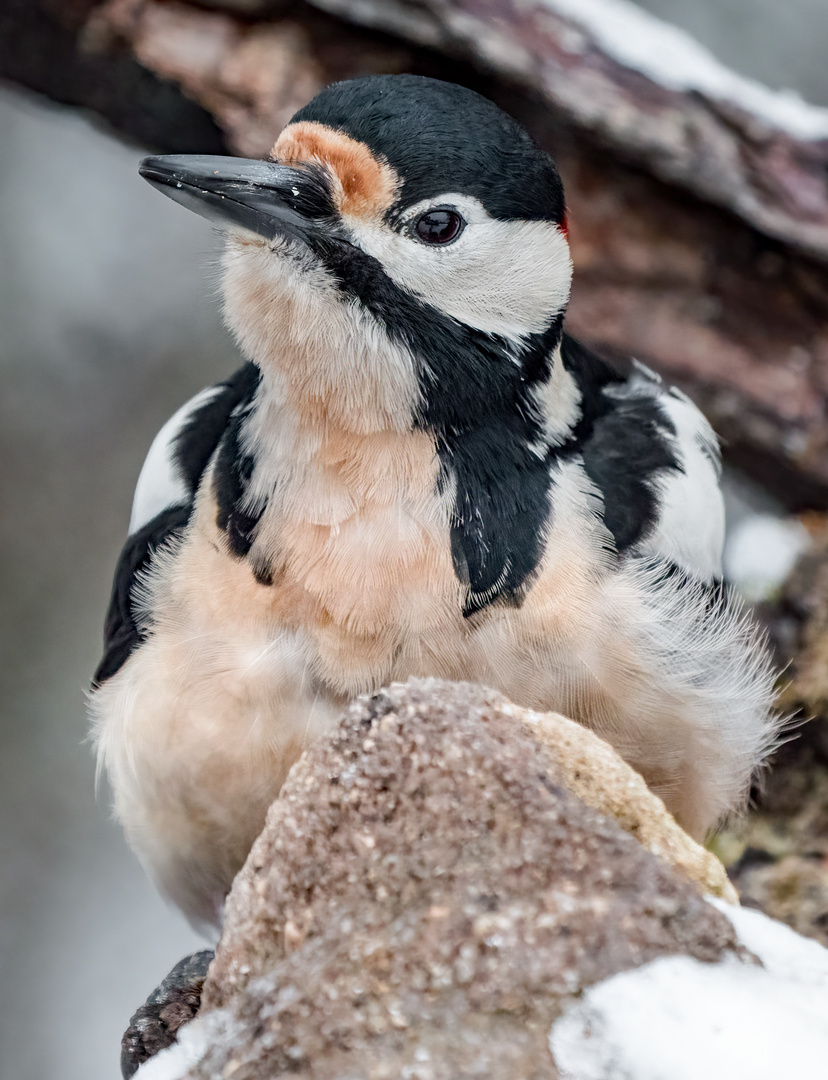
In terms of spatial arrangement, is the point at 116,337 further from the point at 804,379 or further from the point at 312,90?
the point at 804,379

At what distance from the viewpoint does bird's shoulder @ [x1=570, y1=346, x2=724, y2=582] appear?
6.48ft

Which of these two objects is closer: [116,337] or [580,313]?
[580,313]

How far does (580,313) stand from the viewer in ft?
11.1

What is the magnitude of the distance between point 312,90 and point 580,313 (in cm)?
104

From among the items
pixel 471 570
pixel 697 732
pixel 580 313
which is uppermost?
pixel 580 313

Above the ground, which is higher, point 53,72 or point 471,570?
point 53,72

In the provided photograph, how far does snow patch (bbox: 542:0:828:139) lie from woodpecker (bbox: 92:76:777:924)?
1.30 meters

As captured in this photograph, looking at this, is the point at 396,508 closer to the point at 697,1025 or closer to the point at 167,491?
the point at 167,491

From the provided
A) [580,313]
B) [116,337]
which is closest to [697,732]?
[580,313]

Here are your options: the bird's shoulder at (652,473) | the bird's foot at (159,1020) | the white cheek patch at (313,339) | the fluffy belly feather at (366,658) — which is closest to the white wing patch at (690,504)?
the bird's shoulder at (652,473)

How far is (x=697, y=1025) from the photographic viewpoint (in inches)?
41.7

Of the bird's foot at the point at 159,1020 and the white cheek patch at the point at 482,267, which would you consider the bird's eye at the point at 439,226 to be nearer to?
the white cheek patch at the point at 482,267

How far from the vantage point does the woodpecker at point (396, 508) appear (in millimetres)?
1657

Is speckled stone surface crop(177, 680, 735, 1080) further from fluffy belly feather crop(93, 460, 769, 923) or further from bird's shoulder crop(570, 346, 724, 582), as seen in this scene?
bird's shoulder crop(570, 346, 724, 582)
